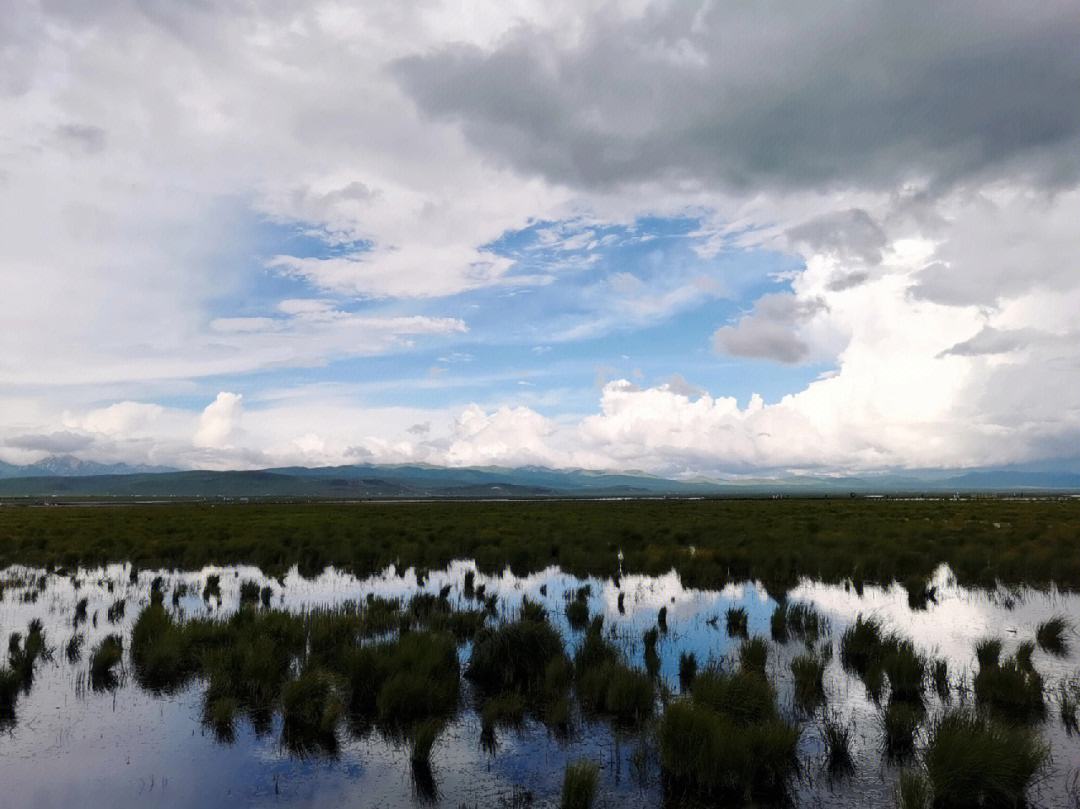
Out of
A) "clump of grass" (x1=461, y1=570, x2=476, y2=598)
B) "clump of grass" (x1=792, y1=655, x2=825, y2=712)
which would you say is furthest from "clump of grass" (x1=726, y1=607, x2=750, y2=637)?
"clump of grass" (x1=461, y1=570, x2=476, y2=598)

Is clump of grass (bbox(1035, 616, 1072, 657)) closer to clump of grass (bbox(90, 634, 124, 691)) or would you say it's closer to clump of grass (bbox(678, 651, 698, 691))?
clump of grass (bbox(678, 651, 698, 691))

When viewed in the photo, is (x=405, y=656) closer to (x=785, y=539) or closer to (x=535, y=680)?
(x=535, y=680)

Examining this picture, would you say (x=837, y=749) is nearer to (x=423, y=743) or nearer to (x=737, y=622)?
(x=423, y=743)

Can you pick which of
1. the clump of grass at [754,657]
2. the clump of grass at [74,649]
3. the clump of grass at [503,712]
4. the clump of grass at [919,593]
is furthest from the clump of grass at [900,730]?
the clump of grass at [74,649]

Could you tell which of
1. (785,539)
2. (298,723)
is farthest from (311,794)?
(785,539)

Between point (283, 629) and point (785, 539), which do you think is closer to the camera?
point (283, 629)

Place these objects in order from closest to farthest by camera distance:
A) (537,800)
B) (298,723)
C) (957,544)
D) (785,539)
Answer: (537,800) → (298,723) → (957,544) → (785,539)

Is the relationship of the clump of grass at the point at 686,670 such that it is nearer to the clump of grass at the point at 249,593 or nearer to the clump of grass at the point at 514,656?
the clump of grass at the point at 514,656
